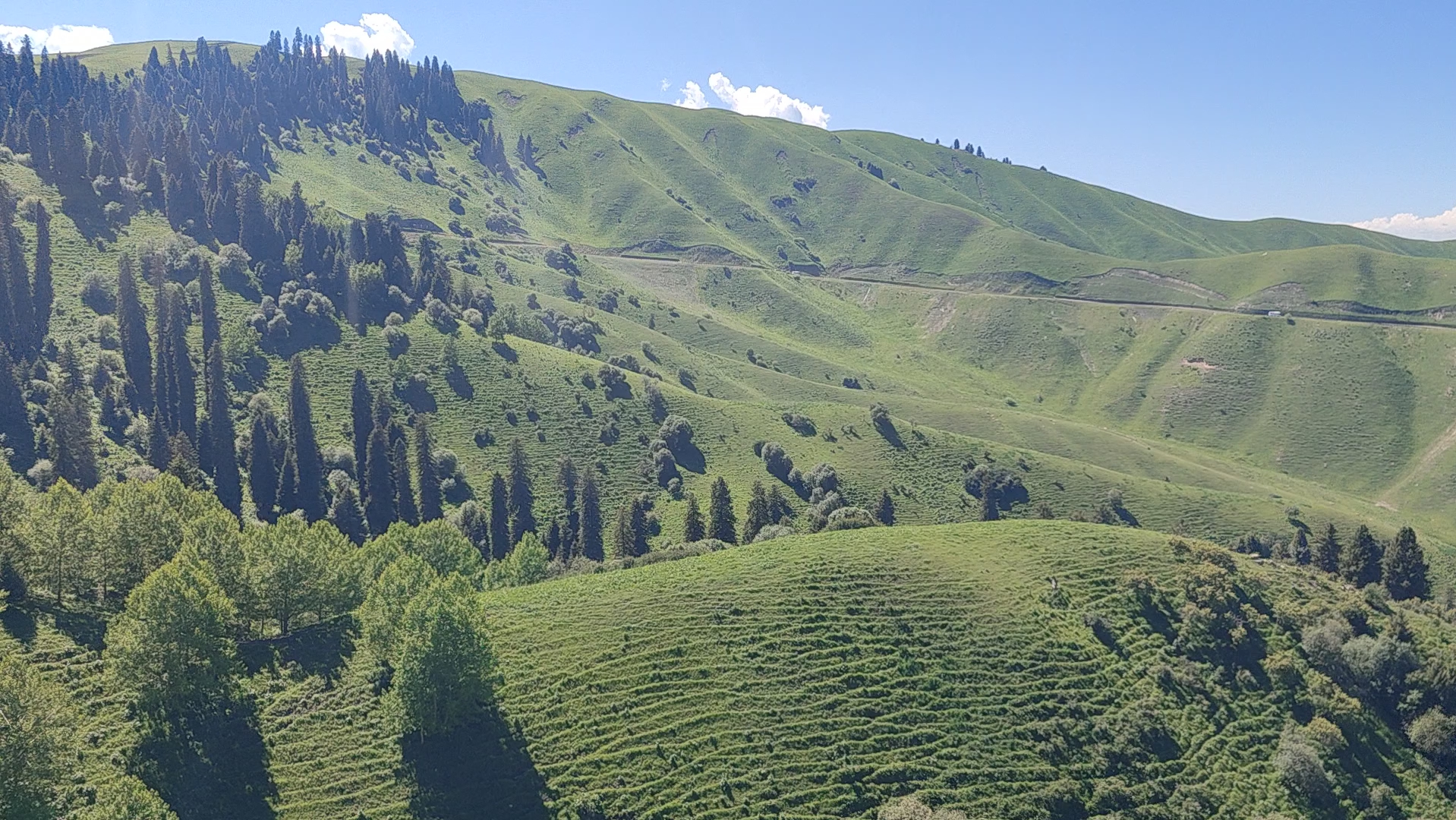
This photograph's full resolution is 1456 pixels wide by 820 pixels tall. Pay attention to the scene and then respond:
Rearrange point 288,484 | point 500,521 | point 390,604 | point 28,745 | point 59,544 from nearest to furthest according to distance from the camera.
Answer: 1. point 28,745
2. point 390,604
3. point 59,544
4. point 288,484
5. point 500,521

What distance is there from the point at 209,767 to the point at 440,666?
1491 cm

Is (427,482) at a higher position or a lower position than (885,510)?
lower

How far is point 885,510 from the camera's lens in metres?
132

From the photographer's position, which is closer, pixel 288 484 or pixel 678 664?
pixel 678 664

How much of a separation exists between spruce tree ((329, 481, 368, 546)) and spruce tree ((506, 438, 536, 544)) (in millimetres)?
22299

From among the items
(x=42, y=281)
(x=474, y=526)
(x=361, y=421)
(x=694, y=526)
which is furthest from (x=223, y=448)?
(x=694, y=526)

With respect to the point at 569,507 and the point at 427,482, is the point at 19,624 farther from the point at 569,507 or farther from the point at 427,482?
the point at 569,507

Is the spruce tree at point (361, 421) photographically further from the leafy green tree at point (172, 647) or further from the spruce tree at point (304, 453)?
the leafy green tree at point (172, 647)

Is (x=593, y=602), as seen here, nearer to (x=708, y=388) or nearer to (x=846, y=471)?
(x=846, y=471)

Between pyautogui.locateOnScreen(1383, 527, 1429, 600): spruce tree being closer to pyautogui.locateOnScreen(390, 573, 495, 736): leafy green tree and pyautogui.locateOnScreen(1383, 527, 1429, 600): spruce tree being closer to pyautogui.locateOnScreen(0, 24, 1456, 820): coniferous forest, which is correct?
pyautogui.locateOnScreen(0, 24, 1456, 820): coniferous forest

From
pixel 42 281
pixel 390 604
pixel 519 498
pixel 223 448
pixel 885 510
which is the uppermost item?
pixel 42 281

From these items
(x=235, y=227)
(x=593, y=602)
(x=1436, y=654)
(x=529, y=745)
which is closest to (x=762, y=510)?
(x=593, y=602)

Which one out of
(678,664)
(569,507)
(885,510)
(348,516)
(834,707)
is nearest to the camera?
(834,707)

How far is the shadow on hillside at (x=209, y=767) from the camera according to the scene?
48.6 m
